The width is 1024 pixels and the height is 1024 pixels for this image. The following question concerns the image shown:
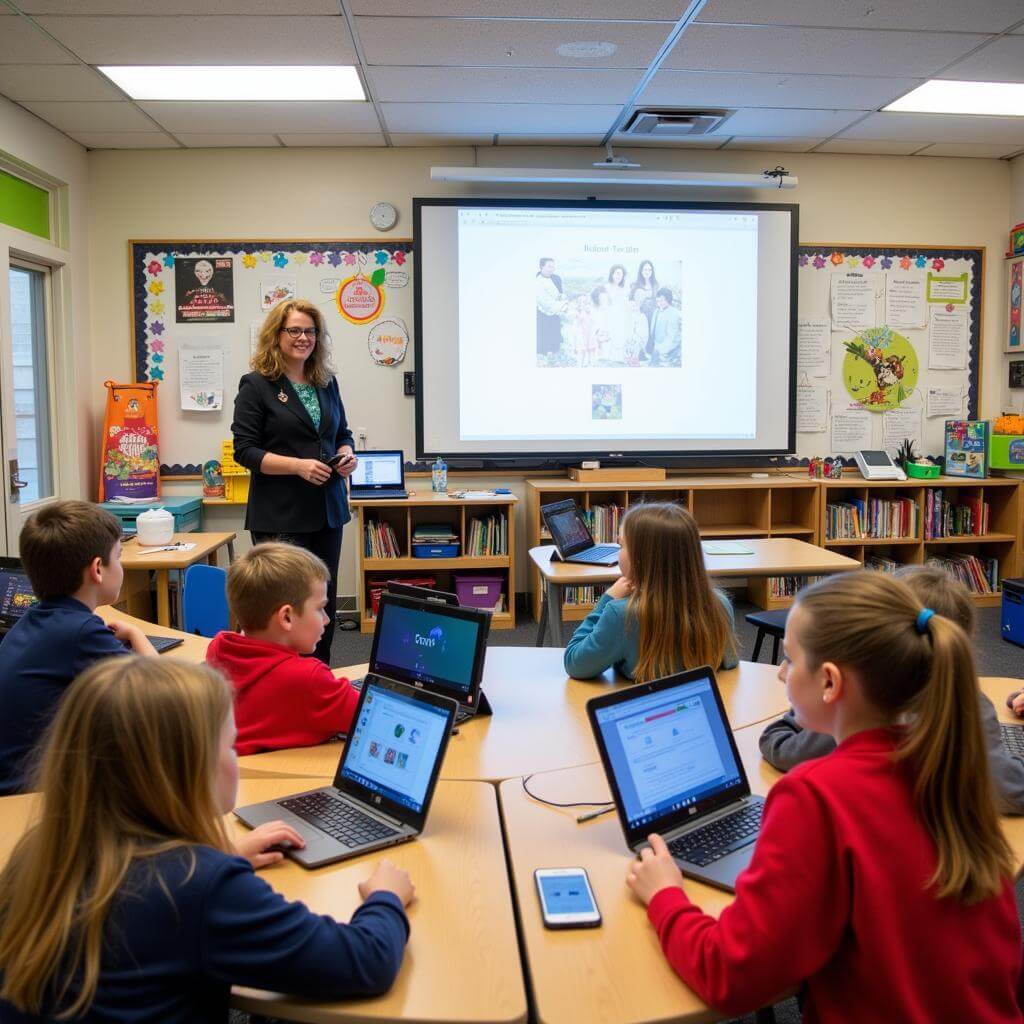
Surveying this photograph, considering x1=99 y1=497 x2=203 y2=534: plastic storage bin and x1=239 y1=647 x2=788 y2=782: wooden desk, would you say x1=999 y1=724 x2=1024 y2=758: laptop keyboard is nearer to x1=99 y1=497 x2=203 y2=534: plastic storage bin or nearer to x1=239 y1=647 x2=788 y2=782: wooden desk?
x1=239 y1=647 x2=788 y2=782: wooden desk

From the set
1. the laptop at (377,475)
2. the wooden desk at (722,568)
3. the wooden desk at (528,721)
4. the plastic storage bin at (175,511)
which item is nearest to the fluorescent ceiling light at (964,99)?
the wooden desk at (722,568)

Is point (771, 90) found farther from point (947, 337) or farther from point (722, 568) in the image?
point (722, 568)

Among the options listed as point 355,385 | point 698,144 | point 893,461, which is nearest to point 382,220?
point 355,385

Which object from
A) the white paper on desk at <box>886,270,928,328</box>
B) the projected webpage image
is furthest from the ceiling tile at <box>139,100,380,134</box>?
→ the white paper on desk at <box>886,270,928,328</box>

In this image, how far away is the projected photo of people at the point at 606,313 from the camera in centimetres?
553

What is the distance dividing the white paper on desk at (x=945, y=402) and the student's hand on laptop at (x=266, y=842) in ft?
18.3

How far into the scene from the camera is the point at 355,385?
5.54m

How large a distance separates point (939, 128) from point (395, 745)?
17.0ft

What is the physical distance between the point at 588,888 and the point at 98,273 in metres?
5.18

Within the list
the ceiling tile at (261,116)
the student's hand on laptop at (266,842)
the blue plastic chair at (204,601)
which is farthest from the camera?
the ceiling tile at (261,116)

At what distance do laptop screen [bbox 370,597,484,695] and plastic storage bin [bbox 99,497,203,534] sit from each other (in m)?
3.07

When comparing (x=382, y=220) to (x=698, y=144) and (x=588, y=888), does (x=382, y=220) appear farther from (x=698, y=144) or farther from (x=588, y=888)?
(x=588, y=888)

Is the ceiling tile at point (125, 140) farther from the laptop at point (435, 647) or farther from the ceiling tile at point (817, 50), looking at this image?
the laptop at point (435, 647)

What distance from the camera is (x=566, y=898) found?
126cm
